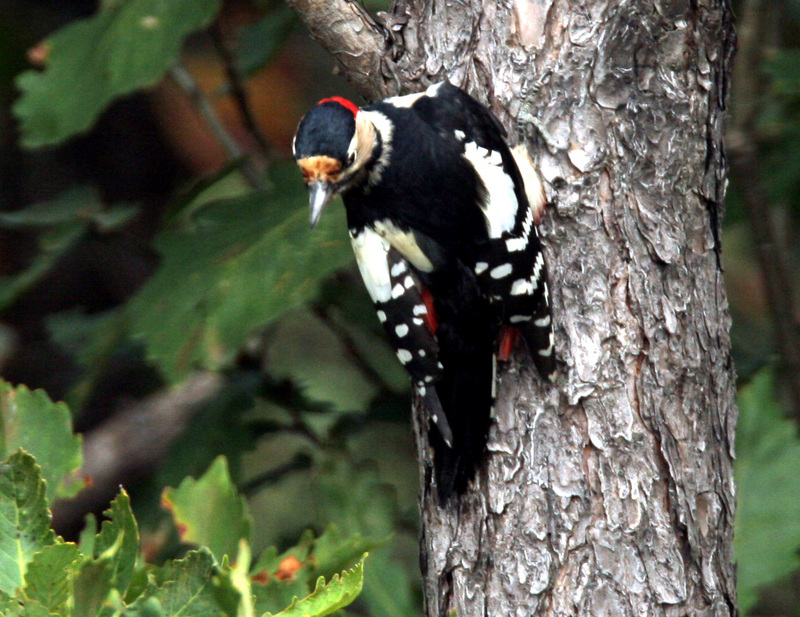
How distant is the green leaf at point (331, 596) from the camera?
4.51 feet

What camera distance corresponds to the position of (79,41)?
2518mm

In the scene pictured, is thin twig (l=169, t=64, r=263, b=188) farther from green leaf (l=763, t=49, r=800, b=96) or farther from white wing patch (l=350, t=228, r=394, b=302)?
green leaf (l=763, t=49, r=800, b=96)

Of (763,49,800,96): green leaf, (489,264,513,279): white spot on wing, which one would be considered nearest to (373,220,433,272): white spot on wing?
(489,264,513,279): white spot on wing

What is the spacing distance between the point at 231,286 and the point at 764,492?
1.43 meters

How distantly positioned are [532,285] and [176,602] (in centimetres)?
84

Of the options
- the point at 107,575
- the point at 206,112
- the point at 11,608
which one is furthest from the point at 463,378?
the point at 206,112

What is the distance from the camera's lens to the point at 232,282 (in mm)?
2113

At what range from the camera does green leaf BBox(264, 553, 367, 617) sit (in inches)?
54.1

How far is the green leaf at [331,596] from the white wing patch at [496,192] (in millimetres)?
724

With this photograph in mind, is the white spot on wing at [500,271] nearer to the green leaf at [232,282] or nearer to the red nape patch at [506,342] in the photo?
the red nape patch at [506,342]

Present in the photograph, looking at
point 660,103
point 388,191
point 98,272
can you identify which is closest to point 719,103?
point 660,103

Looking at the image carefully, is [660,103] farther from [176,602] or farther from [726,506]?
[176,602]

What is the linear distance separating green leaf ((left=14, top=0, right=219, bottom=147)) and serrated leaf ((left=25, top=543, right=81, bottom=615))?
4.33 ft

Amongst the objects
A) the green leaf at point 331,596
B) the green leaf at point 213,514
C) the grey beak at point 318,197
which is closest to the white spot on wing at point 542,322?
the grey beak at point 318,197
